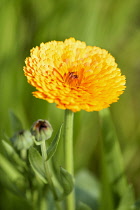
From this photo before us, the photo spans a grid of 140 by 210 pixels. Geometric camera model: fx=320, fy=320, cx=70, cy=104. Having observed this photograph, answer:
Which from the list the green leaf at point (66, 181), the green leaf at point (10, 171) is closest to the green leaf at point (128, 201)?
the green leaf at point (66, 181)

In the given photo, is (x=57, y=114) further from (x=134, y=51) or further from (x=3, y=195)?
(x=134, y=51)

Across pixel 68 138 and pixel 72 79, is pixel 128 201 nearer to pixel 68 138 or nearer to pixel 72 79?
pixel 68 138

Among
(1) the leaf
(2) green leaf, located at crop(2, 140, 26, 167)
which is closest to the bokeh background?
(1) the leaf

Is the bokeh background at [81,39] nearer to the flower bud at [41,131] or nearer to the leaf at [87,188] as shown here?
the leaf at [87,188]

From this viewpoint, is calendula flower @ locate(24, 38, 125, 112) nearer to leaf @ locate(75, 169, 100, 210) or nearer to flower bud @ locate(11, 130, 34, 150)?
flower bud @ locate(11, 130, 34, 150)

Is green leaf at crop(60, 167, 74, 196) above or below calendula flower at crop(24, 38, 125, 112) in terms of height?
below
